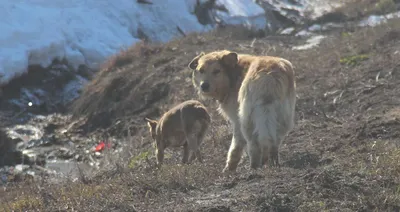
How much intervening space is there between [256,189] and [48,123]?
13.9 m

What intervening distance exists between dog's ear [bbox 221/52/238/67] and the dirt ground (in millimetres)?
1322

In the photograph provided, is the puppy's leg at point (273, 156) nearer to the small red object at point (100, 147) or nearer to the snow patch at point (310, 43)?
the small red object at point (100, 147)

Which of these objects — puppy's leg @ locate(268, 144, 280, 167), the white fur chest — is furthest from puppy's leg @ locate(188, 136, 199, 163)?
puppy's leg @ locate(268, 144, 280, 167)

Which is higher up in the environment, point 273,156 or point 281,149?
point 273,156

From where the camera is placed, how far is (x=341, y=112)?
12.2 meters

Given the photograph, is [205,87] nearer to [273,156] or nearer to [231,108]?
[231,108]

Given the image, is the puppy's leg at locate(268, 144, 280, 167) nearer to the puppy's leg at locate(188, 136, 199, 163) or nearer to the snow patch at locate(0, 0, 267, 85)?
the puppy's leg at locate(188, 136, 199, 163)

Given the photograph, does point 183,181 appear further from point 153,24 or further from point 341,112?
point 153,24

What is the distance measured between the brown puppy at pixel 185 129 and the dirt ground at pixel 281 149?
34cm

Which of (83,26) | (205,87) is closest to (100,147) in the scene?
(205,87)

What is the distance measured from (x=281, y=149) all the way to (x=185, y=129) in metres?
1.41

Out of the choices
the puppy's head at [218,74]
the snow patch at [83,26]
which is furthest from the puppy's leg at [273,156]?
the snow patch at [83,26]

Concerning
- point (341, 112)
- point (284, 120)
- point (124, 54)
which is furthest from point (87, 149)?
point (284, 120)

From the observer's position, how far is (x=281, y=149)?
9883 millimetres
